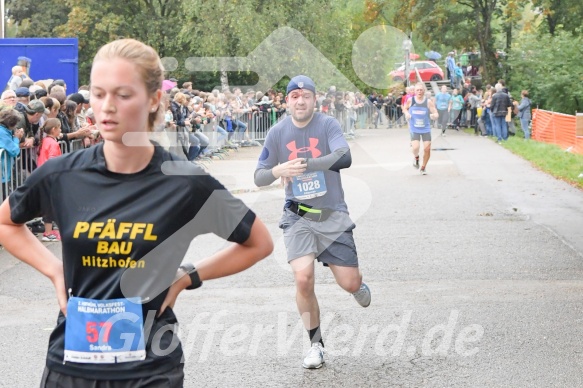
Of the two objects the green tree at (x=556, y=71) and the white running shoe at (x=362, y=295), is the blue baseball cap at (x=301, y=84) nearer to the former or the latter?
the white running shoe at (x=362, y=295)

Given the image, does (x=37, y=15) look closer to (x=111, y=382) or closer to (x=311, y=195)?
(x=311, y=195)

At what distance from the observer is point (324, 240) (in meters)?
6.64

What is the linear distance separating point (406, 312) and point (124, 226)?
5.14 metres

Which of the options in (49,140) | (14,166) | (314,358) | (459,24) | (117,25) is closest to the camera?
(314,358)

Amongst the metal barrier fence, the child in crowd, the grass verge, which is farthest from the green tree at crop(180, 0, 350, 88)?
the metal barrier fence

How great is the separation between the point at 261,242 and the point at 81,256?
547mm

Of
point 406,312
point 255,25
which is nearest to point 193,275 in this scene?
point 406,312

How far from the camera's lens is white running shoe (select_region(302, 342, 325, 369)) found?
20.8 feet

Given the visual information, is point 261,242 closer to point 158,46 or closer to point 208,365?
point 208,365

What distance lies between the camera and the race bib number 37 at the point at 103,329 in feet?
10.1

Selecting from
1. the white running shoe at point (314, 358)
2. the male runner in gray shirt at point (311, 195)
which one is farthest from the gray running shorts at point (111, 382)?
the male runner in gray shirt at point (311, 195)

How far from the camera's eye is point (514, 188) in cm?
1806

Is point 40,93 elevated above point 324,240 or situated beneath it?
elevated above

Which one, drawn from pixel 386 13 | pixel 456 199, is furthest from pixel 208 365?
pixel 386 13
